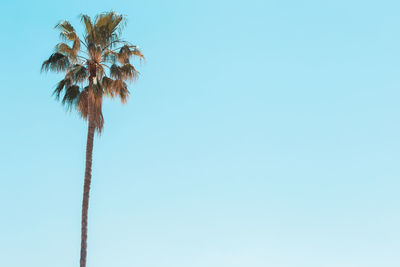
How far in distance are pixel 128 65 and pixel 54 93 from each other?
4110 millimetres

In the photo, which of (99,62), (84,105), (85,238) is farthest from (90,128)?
(85,238)

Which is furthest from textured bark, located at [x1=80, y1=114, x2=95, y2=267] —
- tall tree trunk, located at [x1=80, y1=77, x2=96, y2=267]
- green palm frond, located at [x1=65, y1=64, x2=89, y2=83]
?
green palm frond, located at [x1=65, y1=64, x2=89, y2=83]

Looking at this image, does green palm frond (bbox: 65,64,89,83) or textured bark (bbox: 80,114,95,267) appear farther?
green palm frond (bbox: 65,64,89,83)

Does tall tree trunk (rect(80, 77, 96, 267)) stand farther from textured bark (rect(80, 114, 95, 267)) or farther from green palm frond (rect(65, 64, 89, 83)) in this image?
green palm frond (rect(65, 64, 89, 83))

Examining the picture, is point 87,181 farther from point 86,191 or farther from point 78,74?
point 78,74

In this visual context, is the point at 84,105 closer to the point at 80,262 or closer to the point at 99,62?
the point at 99,62

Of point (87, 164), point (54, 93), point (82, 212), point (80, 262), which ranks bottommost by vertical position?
point (80, 262)

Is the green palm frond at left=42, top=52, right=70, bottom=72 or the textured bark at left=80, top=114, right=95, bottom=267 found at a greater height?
the green palm frond at left=42, top=52, right=70, bottom=72

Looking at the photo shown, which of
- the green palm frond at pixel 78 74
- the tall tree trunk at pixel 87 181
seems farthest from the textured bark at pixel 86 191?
the green palm frond at pixel 78 74

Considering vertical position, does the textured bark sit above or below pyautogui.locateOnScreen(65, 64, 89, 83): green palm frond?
below

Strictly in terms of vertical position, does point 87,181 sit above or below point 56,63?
below

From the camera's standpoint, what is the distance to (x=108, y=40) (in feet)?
107

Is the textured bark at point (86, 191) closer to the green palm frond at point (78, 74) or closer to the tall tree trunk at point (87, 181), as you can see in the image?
the tall tree trunk at point (87, 181)

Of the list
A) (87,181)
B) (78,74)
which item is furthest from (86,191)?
(78,74)
